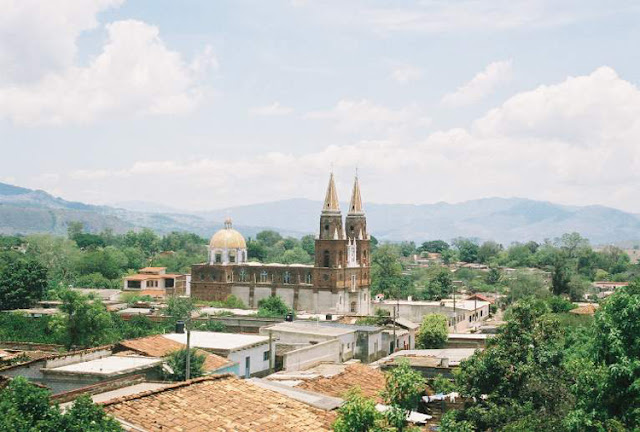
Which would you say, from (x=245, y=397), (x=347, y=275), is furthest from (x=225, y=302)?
(x=245, y=397)

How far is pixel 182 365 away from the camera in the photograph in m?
23.6

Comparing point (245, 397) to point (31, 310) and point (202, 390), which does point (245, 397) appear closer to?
point (202, 390)

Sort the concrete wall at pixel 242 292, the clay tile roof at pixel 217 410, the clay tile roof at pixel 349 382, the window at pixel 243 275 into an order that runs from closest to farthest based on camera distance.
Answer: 1. the clay tile roof at pixel 217 410
2. the clay tile roof at pixel 349 382
3. the concrete wall at pixel 242 292
4. the window at pixel 243 275

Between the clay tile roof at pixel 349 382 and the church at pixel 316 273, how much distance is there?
134ft

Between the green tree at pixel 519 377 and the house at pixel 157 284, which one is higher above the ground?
the house at pixel 157 284

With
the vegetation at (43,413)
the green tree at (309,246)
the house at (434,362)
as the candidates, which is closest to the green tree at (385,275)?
the green tree at (309,246)

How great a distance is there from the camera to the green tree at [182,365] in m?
23.4

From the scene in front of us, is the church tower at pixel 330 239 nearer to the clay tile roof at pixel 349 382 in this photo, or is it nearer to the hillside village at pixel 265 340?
the hillside village at pixel 265 340

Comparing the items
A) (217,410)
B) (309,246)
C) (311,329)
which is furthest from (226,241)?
(309,246)

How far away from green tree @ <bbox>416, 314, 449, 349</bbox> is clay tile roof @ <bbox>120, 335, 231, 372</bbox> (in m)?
18.5

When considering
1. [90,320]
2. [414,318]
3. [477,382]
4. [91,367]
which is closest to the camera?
[477,382]

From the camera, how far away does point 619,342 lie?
17.0 meters

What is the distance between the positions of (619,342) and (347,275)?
5524 cm

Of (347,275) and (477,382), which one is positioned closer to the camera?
(477,382)
